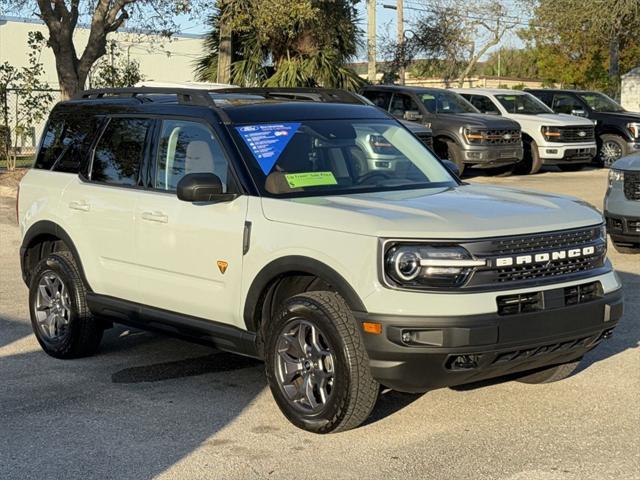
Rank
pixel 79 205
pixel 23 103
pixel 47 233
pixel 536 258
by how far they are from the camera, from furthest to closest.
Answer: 1. pixel 23 103
2. pixel 47 233
3. pixel 79 205
4. pixel 536 258

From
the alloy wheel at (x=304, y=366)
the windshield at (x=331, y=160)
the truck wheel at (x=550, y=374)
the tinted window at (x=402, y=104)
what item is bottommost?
the truck wheel at (x=550, y=374)

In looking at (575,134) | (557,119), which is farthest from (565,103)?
(575,134)

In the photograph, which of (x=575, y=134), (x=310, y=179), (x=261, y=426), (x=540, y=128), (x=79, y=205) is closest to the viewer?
(x=261, y=426)

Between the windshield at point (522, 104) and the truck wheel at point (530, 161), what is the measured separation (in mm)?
819

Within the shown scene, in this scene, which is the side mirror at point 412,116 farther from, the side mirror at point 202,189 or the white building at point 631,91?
the white building at point 631,91

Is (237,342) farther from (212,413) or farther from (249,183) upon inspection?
(249,183)

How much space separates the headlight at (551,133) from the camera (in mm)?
21938

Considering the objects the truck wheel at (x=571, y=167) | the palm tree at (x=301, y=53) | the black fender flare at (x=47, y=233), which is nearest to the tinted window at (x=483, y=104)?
the truck wheel at (x=571, y=167)

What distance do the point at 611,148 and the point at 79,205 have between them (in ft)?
62.4

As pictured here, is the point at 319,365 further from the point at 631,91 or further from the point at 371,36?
the point at 371,36

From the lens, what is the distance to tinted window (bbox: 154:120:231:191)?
621cm

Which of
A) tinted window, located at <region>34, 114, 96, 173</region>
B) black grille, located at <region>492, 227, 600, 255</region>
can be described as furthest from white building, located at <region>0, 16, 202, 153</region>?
black grille, located at <region>492, 227, 600, 255</region>

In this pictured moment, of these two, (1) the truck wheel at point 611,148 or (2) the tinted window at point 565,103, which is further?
(2) the tinted window at point 565,103

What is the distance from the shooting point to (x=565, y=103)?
2455 centimetres
